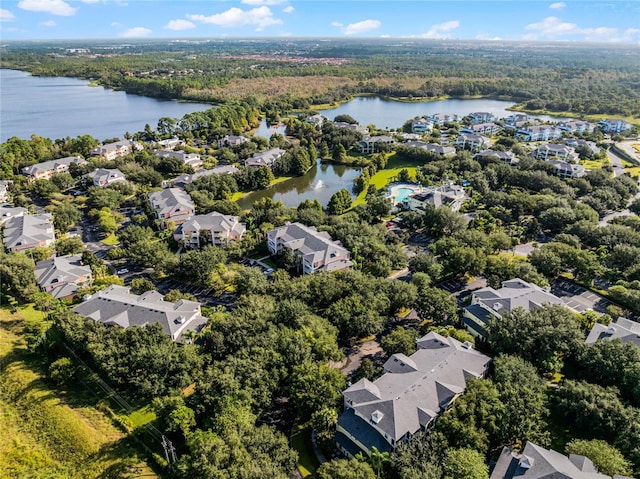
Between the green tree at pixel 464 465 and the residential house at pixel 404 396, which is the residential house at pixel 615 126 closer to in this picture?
the residential house at pixel 404 396

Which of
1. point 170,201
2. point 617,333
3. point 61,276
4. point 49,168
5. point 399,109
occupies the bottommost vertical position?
point 617,333

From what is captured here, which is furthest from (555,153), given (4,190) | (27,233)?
(4,190)

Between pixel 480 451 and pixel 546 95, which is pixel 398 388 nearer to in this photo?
pixel 480 451

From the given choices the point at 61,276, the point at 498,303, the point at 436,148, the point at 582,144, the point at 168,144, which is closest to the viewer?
the point at 498,303

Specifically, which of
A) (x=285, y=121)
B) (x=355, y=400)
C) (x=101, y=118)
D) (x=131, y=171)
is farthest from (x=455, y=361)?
(x=101, y=118)

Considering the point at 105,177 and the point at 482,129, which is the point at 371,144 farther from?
the point at 105,177

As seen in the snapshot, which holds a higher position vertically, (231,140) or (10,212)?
(231,140)
